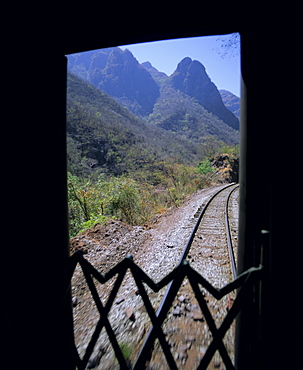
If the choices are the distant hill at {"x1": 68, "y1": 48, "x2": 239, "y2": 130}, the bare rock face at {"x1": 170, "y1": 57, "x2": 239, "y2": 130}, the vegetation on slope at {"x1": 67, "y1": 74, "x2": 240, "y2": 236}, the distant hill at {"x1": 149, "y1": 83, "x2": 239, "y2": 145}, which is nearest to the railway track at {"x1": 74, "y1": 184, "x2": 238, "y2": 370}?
the vegetation on slope at {"x1": 67, "y1": 74, "x2": 240, "y2": 236}

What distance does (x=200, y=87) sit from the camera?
174875mm

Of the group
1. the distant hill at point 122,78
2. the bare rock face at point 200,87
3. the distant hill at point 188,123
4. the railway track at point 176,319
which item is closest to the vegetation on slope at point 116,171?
the railway track at point 176,319

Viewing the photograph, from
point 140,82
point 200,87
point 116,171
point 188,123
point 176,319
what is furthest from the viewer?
point 140,82

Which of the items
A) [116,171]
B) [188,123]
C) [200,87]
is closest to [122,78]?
[200,87]

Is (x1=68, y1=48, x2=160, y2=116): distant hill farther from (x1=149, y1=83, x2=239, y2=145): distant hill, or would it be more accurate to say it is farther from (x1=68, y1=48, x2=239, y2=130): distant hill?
(x1=149, y1=83, x2=239, y2=145): distant hill

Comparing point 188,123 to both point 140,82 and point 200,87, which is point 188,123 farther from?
point 140,82

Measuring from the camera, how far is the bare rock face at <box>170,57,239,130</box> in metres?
163

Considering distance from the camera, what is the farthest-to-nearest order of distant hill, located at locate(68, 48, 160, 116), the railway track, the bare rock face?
distant hill, located at locate(68, 48, 160, 116)
the bare rock face
the railway track

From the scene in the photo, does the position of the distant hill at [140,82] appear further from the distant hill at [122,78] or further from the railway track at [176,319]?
the railway track at [176,319]
